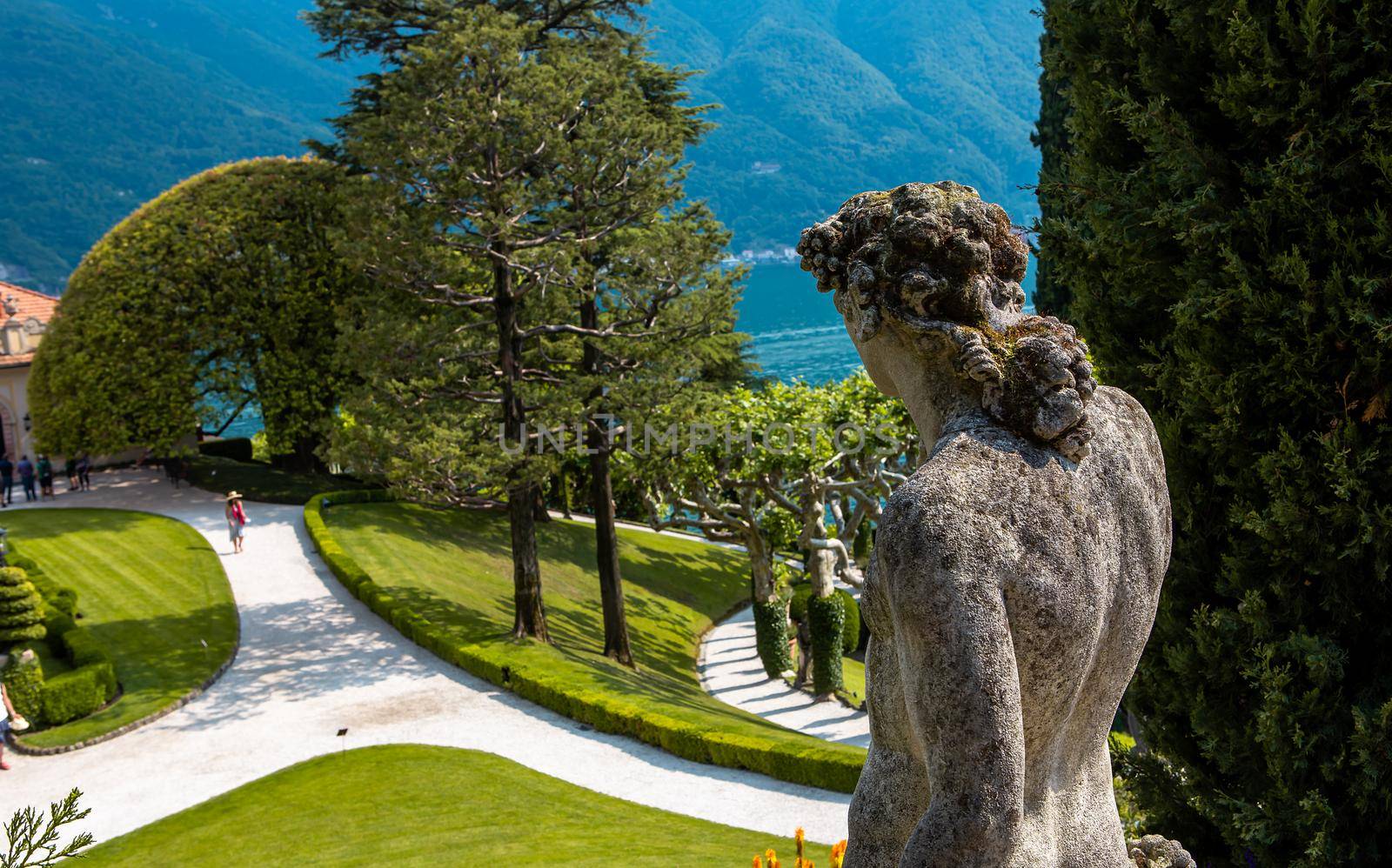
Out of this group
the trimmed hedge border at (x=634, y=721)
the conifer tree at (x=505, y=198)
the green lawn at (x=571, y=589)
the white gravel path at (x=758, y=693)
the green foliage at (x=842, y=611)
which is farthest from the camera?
the green foliage at (x=842, y=611)

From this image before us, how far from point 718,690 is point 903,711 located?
69.2 feet

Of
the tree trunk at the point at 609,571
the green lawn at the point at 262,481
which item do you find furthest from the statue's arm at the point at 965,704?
the green lawn at the point at 262,481

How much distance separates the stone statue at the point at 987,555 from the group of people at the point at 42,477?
33.5m

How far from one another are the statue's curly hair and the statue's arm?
51 cm

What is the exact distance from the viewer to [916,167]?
628ft

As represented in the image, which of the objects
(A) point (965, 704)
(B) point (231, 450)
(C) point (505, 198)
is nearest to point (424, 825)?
(C) point (505, 198)

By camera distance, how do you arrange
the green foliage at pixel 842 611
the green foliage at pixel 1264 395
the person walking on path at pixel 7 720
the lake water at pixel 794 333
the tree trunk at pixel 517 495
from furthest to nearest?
the lake water at pixel 794 333, the green foliage at pixel 842 611, the tree trunk at pixel 517 495, the person walking on path at pixel 7 720, the green foliage at pixel 1264 395

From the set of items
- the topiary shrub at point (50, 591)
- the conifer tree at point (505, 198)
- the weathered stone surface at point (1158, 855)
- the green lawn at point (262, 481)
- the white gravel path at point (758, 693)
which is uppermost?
the conifer tree at point (505, 198)

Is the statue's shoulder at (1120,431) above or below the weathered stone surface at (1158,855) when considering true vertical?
above

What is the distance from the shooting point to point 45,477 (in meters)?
31.7

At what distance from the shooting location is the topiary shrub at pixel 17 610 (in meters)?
16.6

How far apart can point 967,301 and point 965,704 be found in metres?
1.21

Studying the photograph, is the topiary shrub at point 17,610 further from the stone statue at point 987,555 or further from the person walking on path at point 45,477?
the stone statue at point 987,555

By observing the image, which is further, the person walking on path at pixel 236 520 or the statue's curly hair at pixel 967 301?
the person walking on path at pixel 236 520
